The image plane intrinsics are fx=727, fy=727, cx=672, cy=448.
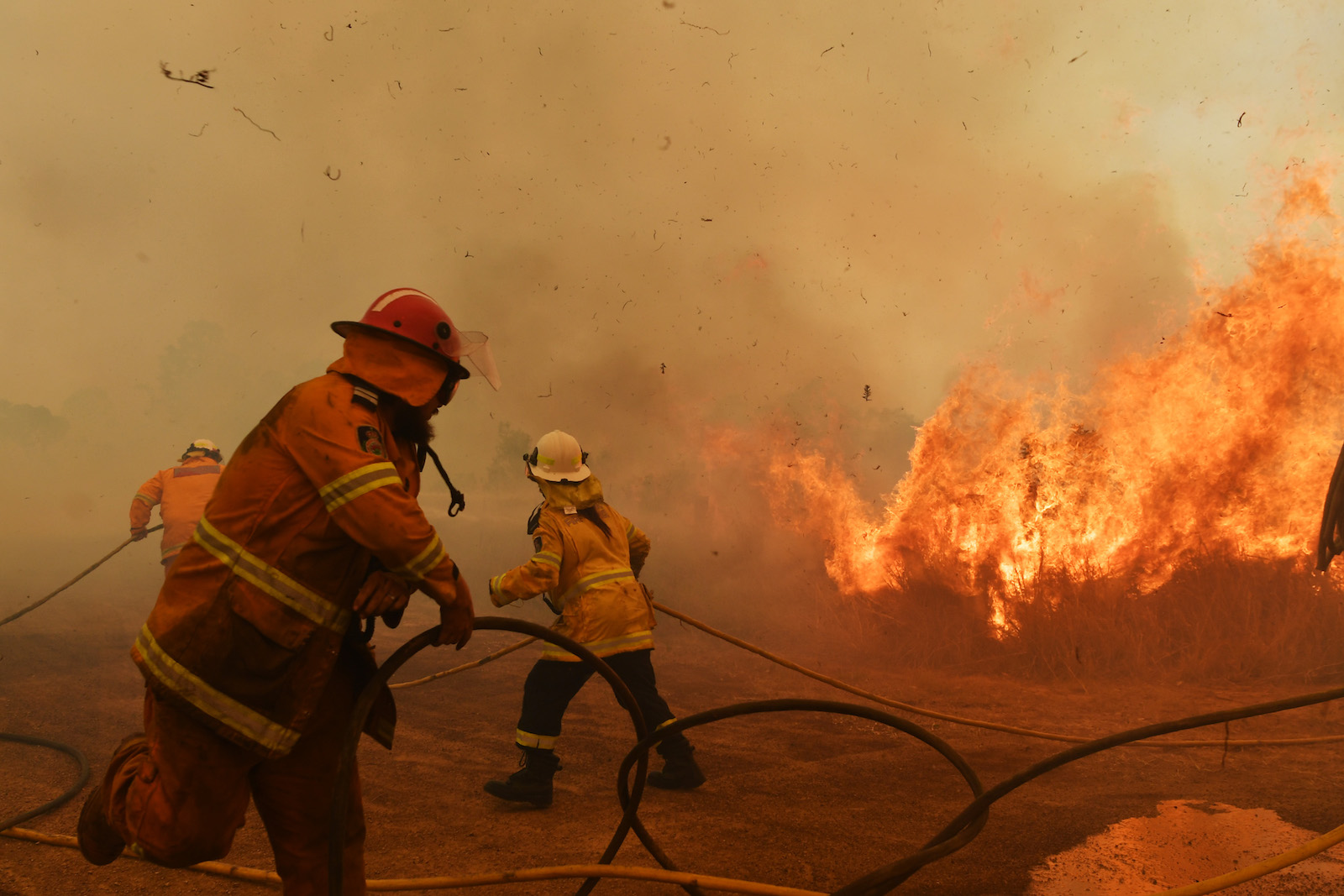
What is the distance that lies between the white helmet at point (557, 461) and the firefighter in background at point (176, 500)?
4515 millimetres

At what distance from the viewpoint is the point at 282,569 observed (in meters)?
2.04

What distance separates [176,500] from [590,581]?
17.8 ft

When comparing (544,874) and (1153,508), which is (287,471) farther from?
(1153,508)

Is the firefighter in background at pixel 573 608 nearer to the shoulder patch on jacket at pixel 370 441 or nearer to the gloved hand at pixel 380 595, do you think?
the gloved hand at pixel 380 595

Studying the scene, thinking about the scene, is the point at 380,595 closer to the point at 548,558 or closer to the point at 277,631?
the point at 277,631

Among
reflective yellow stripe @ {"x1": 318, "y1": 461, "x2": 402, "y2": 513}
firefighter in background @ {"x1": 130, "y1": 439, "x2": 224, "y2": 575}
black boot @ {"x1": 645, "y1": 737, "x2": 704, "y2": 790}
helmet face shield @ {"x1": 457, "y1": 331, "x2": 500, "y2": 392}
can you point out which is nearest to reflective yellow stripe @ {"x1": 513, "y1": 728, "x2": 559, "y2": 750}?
black boot @ {"x1": 645, "y1": 737, "x2": 704, "y2": 790}

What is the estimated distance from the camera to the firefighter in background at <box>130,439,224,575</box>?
717 centimetres

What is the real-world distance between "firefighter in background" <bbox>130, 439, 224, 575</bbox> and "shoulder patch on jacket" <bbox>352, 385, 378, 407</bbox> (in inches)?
237

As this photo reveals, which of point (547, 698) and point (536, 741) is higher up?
point (547, 698)

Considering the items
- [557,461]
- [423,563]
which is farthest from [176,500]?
[423,563]

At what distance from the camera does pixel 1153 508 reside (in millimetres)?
7996

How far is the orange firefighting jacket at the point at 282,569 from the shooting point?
1.98m

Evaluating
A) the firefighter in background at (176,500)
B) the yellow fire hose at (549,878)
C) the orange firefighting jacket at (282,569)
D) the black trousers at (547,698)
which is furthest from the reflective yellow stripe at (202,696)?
the firefighter in background at (176,500)

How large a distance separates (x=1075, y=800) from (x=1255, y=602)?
477 centimetres
